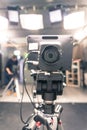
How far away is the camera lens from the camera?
1.76 metres

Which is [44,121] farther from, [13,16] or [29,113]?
[13,16]

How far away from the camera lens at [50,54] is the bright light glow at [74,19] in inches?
132

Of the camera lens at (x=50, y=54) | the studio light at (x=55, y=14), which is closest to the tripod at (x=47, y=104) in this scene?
the camera lens at (x=50, y=54)

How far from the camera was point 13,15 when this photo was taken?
4961mm

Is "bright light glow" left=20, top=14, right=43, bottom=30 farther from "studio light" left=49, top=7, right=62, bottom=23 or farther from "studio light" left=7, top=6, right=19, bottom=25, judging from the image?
"studio light" left=49, top=7, right=62, bottom=23

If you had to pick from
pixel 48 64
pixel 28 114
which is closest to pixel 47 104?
pixel 48 64

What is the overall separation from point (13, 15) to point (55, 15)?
0.89 metres

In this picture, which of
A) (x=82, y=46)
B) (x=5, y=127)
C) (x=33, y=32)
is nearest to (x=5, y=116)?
(x=5, y=127)

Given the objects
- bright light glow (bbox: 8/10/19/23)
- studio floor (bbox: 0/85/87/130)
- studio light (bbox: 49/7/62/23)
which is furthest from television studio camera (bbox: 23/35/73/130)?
bright light glow (bbox: 8/10/19/23)

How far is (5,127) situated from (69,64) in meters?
1.64

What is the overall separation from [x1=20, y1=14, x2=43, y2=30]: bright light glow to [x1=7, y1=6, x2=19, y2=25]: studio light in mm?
119

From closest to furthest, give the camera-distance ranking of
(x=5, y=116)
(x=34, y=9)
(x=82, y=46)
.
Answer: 1. (x=5, y=116)
2. (x=34, y=9)
3. (x=82, y=46)

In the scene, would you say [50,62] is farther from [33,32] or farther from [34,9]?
[33,32]

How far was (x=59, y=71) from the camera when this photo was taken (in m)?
1.85
